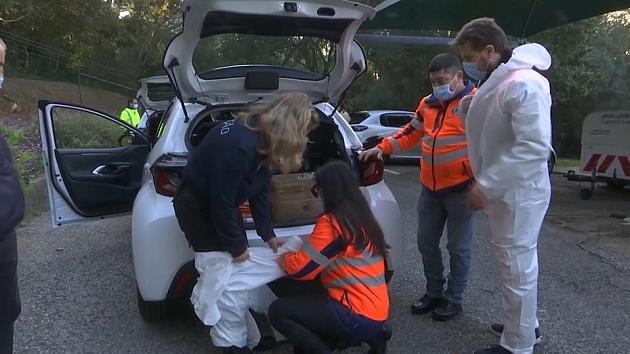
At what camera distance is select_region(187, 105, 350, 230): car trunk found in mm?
3510

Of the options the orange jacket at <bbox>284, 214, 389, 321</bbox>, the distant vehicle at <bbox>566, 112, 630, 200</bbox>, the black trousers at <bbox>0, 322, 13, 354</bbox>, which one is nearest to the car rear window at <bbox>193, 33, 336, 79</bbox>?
the distant vehicle at <bbox>566, 112, 630, 200</bbox>

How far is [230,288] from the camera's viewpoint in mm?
3014

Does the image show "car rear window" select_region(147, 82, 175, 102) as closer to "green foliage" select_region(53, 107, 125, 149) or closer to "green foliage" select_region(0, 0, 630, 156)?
"green foliage" select_region(53, 107, 125, 149)

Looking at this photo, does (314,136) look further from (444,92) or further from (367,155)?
(444,92)

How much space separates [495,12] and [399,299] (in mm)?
8505

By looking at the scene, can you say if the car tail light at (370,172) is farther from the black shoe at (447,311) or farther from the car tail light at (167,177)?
the car tail light at (167,177)

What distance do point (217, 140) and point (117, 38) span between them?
82.1 ft

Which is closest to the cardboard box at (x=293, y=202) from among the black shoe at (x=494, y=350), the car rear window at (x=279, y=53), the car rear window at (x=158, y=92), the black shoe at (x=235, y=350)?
the black shoe at (x=235, y=350)

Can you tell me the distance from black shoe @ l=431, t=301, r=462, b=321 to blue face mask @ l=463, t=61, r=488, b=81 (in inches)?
61.1

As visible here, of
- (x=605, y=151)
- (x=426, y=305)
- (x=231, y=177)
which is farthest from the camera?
(x=605, y=151)

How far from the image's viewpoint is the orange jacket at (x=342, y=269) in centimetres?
286

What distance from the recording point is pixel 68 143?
33.4ft

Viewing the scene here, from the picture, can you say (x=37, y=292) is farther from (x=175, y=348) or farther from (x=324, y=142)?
(x=324, y=142)

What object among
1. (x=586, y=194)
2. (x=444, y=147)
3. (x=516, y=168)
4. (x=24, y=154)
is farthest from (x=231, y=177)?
(x=586, y=194)
